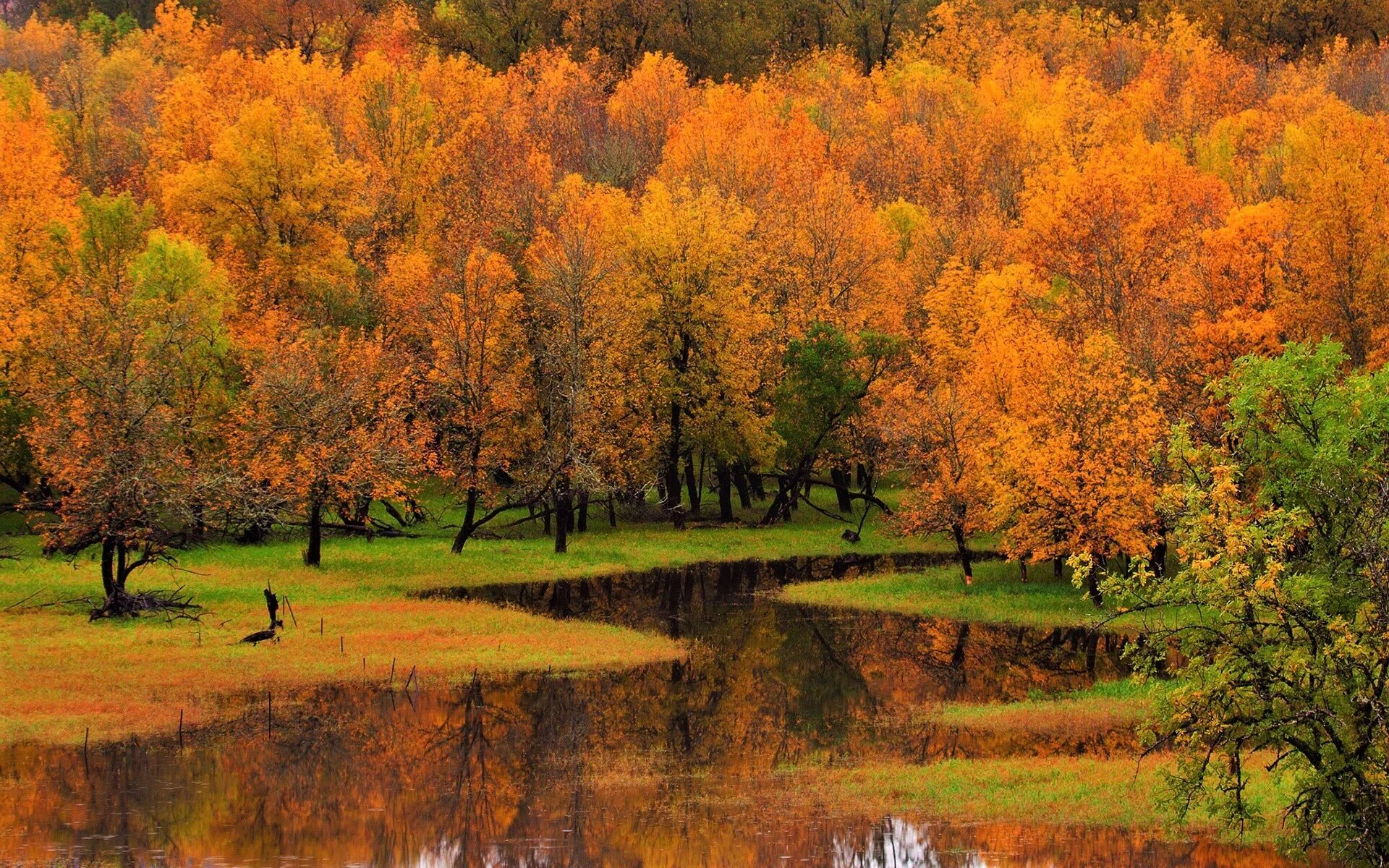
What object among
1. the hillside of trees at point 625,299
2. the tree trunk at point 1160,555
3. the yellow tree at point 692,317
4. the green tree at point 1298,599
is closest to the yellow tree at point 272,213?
the hillside of trees at point 625,299

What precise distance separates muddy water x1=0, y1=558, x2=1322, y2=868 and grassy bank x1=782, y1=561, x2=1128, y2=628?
192cm

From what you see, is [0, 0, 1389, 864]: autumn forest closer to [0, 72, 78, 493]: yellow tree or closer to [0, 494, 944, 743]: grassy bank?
[0, 72, 78, 493]: yellow tree

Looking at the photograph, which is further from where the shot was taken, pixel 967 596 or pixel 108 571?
pixel 967 596

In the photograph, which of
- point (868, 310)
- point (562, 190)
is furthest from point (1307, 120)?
point (562, 190)

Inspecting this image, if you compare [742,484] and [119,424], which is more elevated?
[119,424]

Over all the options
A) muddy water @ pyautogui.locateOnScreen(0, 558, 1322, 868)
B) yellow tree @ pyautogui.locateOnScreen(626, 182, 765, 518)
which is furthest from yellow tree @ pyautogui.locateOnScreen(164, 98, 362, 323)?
muddy water @ pyautogui.locateOnScreen(0, 558, 1322, 868)

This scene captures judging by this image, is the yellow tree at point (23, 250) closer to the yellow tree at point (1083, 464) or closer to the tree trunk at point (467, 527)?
the tree trunk at point (467, 527)

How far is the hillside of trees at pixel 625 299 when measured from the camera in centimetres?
5166

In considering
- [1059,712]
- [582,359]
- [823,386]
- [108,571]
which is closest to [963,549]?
[823,386]

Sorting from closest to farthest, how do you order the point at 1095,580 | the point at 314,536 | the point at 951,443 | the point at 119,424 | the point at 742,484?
1. the point at 119,424
2. the point at 1095,580
3. the point at 951,443
4. the point at 314,536
5. the point at 742,484

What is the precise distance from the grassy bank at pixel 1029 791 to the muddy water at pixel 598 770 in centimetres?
63

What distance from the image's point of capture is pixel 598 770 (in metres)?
32.5

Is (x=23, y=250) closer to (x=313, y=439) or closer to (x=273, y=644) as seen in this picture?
(x=313, y=439)

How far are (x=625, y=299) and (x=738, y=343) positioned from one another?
650 cm
